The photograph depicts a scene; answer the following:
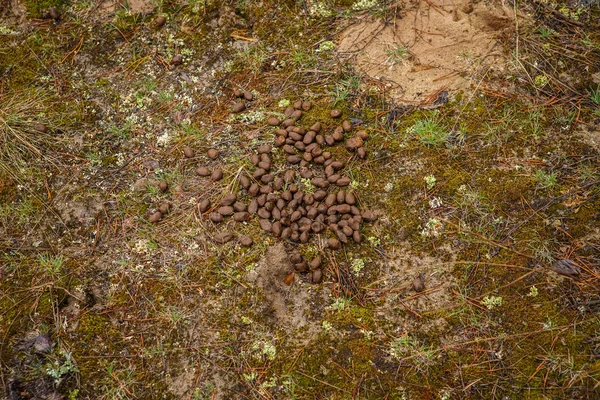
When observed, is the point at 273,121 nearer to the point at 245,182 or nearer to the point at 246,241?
the point at 245,182

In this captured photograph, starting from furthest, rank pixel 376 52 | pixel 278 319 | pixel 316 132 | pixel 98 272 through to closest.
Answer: pixel 376 52 < pixel 316 132 < pixel 98 272 < pixel 278 319

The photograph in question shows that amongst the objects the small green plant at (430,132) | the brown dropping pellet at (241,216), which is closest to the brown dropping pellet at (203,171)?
the brown dropping pellet at (241,216)

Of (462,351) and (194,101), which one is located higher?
(194,101)

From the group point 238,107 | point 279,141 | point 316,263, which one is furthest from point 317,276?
point 238,107

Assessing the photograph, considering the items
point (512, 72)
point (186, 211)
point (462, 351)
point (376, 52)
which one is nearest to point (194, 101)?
point (186, 211)

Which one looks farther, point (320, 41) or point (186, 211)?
point (320, 41)

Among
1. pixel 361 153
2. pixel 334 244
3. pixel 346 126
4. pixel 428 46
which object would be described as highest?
pixel 428 46

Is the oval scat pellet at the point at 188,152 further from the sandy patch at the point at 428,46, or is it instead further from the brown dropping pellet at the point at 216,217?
the sandy patch at the point at 428,46

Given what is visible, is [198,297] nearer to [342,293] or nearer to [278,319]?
[278,319]
